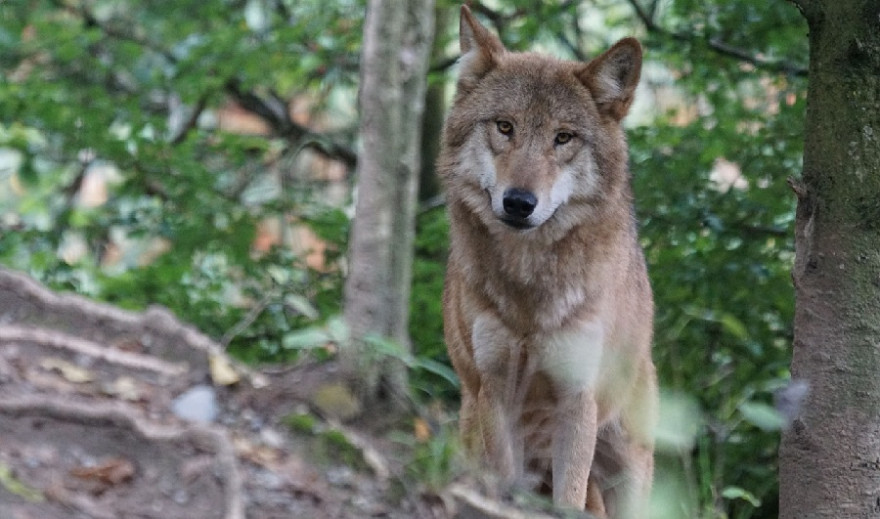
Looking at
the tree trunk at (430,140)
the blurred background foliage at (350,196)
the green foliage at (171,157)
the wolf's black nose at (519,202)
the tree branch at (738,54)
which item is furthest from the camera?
the tree trunk at (430,140)

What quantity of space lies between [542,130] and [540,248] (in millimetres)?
533

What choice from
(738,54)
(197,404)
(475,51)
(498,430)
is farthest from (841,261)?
(738,54)

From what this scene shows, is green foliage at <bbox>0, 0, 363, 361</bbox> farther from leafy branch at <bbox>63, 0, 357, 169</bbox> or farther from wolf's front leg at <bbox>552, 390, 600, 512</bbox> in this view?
wolf's front leg at <bbox>552, 390, 600, 512</bbox>

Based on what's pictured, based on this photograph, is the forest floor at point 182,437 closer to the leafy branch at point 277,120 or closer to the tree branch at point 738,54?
the tree branch at point 738,54

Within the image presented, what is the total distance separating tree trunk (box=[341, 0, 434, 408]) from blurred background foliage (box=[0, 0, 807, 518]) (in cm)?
184

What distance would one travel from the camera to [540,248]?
4652 mm

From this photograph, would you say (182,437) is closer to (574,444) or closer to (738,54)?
(574,444)

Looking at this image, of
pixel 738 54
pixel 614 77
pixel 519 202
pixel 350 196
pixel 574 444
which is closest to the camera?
pixel 519 202

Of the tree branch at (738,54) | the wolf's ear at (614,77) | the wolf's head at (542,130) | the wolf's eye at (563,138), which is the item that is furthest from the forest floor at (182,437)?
the tree branch at (738,54)

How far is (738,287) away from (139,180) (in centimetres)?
410

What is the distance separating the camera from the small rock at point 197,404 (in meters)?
3.33

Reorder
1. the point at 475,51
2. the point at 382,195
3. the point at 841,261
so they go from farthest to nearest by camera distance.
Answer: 1. the point at 475,51
2. the point at 841,261
3. the point at 382,195

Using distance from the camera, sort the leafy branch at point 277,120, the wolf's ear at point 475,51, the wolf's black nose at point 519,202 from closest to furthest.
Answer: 1. the wolf's black nose at point 519,202
2. the wolf's ear at point 475,51
3. the leafy branch at point 277,120

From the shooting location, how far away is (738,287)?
6.12 metres
